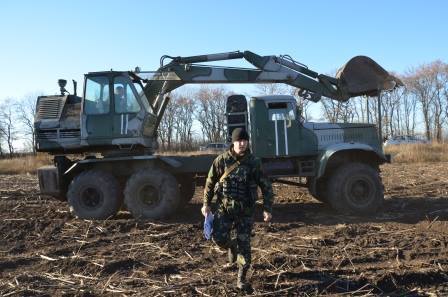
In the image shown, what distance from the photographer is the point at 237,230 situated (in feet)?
20.6

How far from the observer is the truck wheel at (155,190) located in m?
11.0

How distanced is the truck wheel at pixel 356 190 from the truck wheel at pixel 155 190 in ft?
11.1

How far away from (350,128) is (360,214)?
1.98m

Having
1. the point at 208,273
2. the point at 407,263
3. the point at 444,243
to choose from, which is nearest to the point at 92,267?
the point at 208,273

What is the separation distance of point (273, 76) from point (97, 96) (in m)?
4.07

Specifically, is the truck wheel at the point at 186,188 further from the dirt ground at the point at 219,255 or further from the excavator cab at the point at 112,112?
the excavator cab at the point at 112,112

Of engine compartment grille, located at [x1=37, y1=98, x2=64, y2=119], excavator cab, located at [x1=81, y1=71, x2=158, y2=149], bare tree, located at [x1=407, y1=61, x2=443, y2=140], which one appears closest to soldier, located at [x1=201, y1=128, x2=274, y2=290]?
excavator cab, located at [x1=81, y1=71, x2=158, y2=149]

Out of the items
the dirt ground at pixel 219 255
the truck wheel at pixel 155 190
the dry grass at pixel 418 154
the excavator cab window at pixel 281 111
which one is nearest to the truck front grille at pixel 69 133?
the truck wheel at pixel 155 190

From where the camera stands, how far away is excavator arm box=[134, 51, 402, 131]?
12250 mm

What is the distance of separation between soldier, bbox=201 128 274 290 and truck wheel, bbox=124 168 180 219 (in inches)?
188

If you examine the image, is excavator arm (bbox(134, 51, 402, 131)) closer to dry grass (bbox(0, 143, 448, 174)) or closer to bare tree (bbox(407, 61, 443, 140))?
dry grass (bbox(0, 143, 448, 174))

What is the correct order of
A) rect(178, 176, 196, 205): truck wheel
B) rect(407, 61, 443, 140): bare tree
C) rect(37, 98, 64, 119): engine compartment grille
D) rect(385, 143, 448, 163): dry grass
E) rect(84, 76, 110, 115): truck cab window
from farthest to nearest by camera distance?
rect(407, 61, 443, 140): bare tree
rect(385, 143, 448, 163): dry grass
rect(178, 176, 196, 205): truck wheel
rect(37, 98, 64, 119): engine compartment grille
rect(84, 76, 110, 115): truck cab window

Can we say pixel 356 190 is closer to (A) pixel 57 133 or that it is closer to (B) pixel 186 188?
(B) pixel 186 188

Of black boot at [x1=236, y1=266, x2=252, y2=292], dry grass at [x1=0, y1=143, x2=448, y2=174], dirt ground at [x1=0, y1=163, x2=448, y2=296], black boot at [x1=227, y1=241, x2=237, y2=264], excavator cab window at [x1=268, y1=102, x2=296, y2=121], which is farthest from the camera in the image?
dry grass at [x1=0, y1=143, x2=448, y2=174]
